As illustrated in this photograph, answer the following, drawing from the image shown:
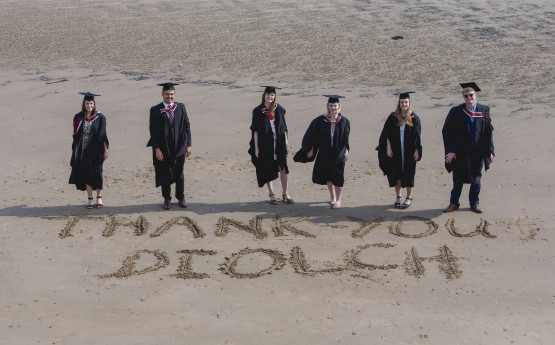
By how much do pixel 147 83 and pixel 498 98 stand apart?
7.66 metres

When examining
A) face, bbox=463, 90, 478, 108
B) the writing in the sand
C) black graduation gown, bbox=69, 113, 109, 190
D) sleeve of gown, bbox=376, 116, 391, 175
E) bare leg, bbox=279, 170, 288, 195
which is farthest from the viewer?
bare leg, bbox=279, 170, 288, 195

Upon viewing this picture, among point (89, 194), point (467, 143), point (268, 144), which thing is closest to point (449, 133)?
point (467, 143)

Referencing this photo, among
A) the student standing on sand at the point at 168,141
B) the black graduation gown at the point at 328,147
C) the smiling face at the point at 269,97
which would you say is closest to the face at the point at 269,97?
the smiling face at the point at 269,97

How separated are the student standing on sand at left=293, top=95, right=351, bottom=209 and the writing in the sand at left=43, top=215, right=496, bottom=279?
2.28ft

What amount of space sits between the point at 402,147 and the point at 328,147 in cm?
102

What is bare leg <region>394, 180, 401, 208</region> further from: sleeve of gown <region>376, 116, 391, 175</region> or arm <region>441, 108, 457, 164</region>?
arm <region>441, 108, 457, 164</region>

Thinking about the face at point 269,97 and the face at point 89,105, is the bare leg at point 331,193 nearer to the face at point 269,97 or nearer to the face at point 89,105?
the face at point 269,97

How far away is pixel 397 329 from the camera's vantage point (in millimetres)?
7305

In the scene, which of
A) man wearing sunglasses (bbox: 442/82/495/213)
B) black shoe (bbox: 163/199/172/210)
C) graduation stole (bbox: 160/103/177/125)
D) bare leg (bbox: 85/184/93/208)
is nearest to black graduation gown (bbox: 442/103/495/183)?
man wearing sunglasses (bbox: 442/82/495/213)

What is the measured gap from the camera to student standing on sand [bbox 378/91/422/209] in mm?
10492

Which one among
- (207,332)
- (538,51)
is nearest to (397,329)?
(207,332)

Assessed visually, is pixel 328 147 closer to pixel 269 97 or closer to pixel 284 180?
pixel 284 180

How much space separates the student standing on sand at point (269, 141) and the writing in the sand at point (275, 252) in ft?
2.61

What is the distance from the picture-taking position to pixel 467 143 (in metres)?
10.3
